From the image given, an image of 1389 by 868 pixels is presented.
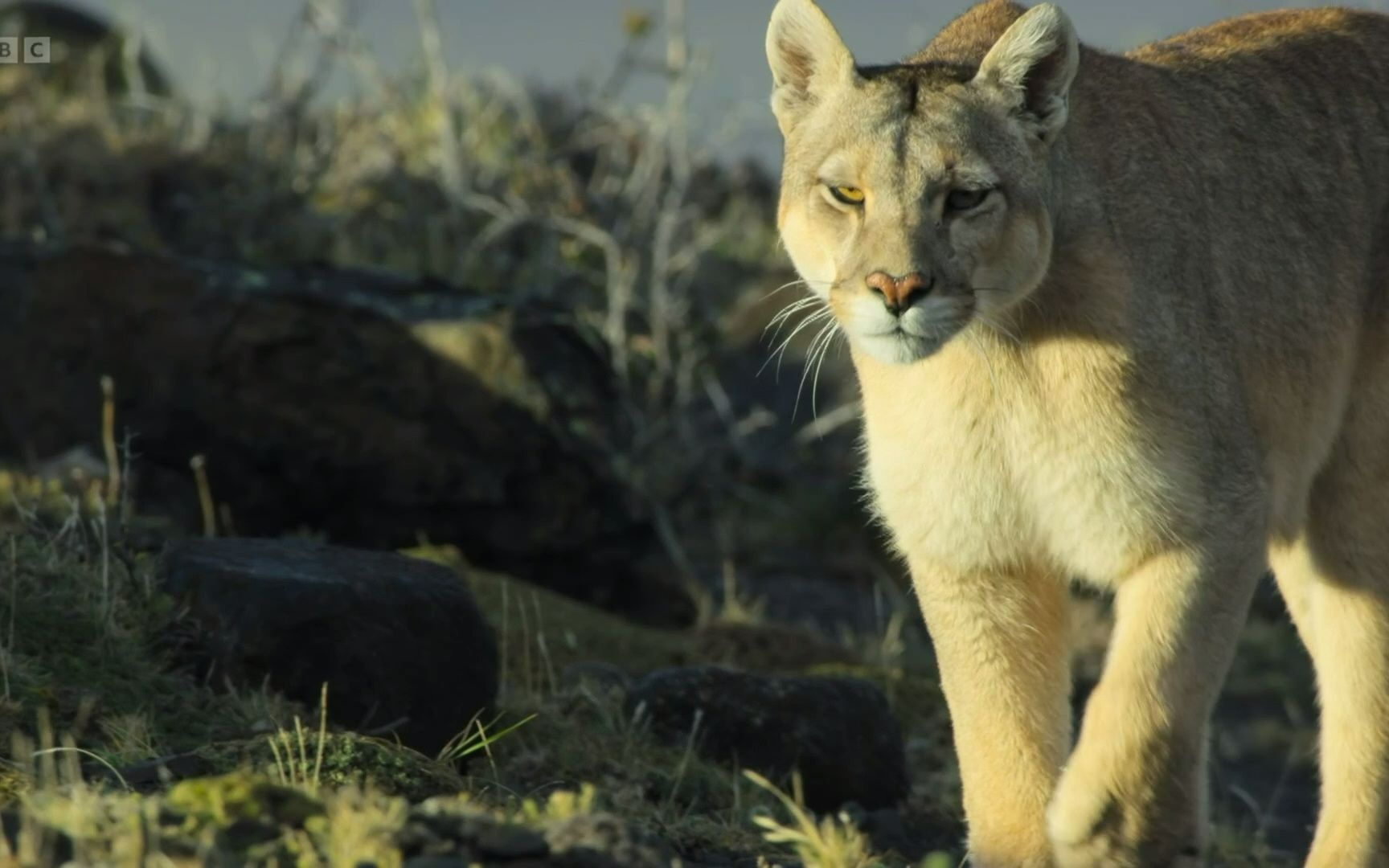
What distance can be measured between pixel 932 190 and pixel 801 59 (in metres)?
0.95

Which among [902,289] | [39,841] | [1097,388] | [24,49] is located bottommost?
[39,841]

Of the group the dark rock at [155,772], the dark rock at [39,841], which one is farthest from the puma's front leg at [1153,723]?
the dark rock at [39,841]

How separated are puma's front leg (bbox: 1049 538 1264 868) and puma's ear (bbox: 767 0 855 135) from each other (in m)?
1.80

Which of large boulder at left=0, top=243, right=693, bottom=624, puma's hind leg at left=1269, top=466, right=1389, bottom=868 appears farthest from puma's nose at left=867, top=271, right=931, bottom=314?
large boulder at left=0, top=243, right=693, bottom=624

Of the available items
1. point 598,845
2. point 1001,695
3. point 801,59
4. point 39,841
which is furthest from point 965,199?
point 39,841

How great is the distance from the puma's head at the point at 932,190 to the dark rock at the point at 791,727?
221 centimetres

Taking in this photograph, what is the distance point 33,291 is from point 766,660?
4.25 m

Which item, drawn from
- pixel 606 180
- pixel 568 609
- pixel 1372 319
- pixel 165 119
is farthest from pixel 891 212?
pixel 165 119

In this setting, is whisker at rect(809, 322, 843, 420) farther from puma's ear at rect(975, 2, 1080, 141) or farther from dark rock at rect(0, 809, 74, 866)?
dark rock at rect(0, 809, 74, 866)

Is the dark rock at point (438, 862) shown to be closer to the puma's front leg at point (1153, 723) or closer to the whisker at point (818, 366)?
the whisker at point (818, 366)

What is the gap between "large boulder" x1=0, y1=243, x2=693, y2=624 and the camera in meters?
9.89

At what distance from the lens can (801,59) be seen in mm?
6230

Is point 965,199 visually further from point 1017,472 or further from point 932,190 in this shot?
point 1017,472

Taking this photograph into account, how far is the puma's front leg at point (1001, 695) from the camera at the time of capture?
5910mm
